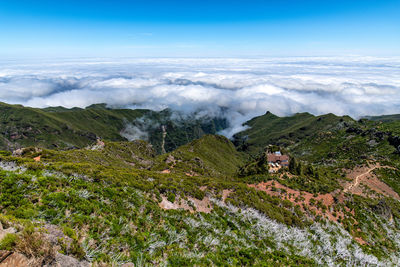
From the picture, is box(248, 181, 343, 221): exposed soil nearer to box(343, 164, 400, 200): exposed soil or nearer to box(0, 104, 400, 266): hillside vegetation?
box(0, 104, 400, 266): hillside vegetation

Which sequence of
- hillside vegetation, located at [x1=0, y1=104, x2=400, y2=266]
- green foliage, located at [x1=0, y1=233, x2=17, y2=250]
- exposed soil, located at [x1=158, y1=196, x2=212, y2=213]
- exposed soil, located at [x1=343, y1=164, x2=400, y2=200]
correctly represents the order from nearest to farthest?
1. green foliage, located at [x1=0, y1=233, x2=17, y2=250]
2. hillside vegetation, located at [x1=0, y1=104, x2=400, y2=266]
3. exposed soil, located at [x1=158, y1=196, x2=212, y2=213]
4. exposed soil, located at [x1=343, y1=164, x2=400, y2=200]

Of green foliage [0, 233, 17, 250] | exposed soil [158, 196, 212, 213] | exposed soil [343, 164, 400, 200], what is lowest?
exposed soil [343, 164, 400, 200]

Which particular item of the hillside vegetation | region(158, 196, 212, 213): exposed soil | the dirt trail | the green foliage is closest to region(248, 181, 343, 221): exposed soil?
the hillside vegetation

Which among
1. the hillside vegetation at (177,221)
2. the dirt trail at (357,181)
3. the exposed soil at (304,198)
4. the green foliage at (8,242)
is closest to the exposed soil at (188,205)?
the hillside vegetation at (177,221)

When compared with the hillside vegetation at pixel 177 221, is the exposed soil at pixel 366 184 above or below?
below

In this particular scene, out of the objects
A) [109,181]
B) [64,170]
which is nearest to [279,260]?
[109,181]

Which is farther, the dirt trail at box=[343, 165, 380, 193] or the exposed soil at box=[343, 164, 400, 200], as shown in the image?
the dirt trail at box=[343, 165, 380, 193]

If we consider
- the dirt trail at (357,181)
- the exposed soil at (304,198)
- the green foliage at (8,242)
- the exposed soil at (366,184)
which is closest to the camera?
the green foliage at (8,242)

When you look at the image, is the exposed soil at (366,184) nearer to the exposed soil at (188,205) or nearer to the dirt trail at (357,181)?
the dirt trail at (357,181)

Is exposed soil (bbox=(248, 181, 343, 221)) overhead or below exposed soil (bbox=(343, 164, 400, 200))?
overhead

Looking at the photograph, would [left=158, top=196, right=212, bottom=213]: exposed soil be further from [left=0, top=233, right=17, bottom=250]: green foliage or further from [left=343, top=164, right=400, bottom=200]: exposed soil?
[left=343, top=164, right=400, bottom=200]: exposed soil

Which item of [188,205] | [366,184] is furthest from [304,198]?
[366,184]

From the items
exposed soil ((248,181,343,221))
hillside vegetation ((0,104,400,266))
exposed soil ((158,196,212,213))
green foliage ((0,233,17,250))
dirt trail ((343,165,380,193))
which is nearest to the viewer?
green foliage ((0,233,17,250))
